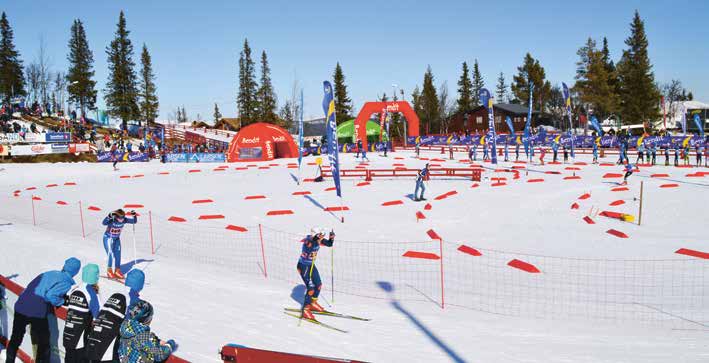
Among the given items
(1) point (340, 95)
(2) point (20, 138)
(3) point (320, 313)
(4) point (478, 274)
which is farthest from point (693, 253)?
(1) point (340, 95)

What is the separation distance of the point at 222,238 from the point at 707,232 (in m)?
13.6

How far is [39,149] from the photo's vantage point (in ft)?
117

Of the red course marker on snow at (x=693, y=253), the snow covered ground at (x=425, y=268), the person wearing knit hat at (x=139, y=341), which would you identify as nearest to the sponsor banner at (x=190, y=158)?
the snow covered ground at (x=425, y=268)

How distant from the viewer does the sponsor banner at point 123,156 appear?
1434 inches

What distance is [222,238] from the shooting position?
13.6 meters

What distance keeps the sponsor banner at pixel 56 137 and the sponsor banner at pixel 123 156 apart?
148 inches

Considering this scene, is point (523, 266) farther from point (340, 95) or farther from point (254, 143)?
point (340, 95)

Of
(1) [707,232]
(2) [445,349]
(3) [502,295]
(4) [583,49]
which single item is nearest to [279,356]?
(2) [445,349]

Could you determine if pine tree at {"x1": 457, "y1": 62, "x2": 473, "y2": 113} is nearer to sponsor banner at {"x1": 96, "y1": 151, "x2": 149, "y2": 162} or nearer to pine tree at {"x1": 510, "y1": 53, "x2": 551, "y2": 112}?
pine tree at {"x1": 510, "y1": 53, "x2": 551, "y2": 112}

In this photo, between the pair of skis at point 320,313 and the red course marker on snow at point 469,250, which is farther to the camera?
the red course marker on snow at point 469,250

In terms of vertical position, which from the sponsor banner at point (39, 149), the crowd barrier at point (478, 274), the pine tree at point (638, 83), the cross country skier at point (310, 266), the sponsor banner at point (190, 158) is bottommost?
Result: the crowd barrier at point (478, 274)

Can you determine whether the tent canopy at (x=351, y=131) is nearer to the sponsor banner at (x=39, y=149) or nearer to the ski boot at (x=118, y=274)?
the sponsor banner at (x=39, y=149)

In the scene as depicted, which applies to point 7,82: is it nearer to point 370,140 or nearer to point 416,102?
point 370,140

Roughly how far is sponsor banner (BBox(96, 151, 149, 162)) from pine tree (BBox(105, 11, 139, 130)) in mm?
24156
